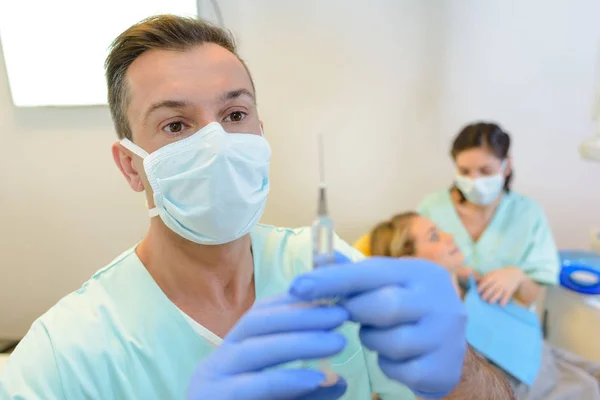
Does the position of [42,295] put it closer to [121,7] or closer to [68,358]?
[121,7]

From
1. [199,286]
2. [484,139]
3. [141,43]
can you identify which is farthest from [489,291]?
[141,43]

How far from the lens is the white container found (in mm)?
1607

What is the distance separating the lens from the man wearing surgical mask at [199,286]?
0.57 metres

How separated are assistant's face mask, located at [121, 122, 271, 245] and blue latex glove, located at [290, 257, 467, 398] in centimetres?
31

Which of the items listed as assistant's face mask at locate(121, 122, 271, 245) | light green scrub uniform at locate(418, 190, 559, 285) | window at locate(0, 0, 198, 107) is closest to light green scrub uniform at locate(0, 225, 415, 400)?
assistant's face mask at locate(121, 122, 271, 245)

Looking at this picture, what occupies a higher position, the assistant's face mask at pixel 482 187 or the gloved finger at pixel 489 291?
the assistant's face mask at pixel 482 187

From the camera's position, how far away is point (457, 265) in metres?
1.67

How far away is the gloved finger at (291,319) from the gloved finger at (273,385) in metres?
0.05

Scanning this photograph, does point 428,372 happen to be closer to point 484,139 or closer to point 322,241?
point 322,241

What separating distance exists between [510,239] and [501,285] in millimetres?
217

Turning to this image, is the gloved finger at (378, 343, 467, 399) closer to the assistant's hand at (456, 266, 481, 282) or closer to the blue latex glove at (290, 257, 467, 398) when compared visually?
the blue latex glove at (290, 257, 467, 398)

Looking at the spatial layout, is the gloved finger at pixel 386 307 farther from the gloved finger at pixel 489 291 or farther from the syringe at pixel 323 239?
the gloved finger at pixel 489 291

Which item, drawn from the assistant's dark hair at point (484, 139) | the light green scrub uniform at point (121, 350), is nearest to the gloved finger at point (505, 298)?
the assistant's dark hair at point (484, 139)

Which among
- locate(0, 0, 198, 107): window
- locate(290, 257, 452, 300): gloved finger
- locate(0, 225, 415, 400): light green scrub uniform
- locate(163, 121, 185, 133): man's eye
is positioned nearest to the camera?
locate(290, 257, 452, 300): gloved finger
